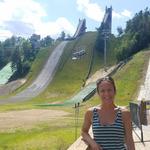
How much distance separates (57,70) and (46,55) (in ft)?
74.2

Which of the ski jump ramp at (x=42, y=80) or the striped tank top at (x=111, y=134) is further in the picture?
the ski jump ramp at (x=42, y=80)

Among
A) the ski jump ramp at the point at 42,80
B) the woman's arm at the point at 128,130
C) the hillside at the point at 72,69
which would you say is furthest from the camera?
the hillside at the point at 72,69

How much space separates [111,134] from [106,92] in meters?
0.62

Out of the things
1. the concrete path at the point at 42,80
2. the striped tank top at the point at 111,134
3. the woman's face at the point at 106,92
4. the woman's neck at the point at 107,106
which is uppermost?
the woman's face at the point at 106,92

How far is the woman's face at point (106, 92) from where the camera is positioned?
7.21 m

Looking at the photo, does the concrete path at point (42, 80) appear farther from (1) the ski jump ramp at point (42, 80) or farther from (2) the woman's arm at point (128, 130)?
(2) the woman's arm at point (128, 130)

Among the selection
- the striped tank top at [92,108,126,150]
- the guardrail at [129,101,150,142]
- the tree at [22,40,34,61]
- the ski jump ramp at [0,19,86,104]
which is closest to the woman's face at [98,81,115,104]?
the striped tank top at [92,108,126,150]

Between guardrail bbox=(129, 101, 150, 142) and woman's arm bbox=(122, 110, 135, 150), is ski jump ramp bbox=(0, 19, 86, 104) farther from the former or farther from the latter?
woman's arm bbox=(122, 110, 135, 150)

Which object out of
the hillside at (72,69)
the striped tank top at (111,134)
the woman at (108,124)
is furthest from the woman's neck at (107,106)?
the hillside at (72,69)

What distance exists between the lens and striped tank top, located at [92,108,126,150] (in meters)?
6.95

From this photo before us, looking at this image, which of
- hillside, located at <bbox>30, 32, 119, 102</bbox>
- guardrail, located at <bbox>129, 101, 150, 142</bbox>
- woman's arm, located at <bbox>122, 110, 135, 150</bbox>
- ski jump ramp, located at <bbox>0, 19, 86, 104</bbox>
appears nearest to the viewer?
woman's arm, located at <bbox>122, 110, 135, 150</bbox>

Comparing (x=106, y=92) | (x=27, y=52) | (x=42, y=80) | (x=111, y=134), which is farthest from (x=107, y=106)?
(x=27, y=52)

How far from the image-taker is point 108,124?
7.05 meters

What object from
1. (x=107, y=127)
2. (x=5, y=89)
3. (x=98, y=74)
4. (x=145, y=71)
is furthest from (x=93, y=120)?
(x=5, y=89)
